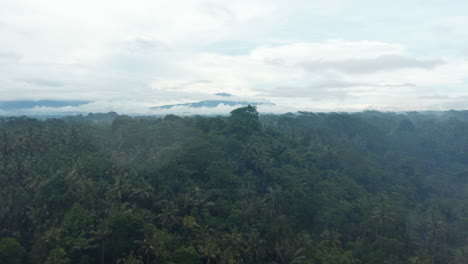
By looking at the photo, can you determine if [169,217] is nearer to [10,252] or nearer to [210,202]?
[210,202]

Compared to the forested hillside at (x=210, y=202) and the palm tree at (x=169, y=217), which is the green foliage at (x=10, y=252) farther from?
the palm tree at (x=169, y=217)

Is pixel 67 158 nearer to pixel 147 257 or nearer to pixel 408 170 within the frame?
pixel 147 257

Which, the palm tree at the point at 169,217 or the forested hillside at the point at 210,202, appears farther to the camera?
the palm tree at the point at 169,217

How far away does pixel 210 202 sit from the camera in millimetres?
28125

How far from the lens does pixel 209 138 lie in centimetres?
4212

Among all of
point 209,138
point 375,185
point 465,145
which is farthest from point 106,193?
point 465,145

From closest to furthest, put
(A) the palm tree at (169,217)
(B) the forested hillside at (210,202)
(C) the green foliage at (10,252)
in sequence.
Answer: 1. (C) the green foliage at (10,252)
2. (B) the forested hillside at (210,202)
3. (A) the palm tree at (169,217)

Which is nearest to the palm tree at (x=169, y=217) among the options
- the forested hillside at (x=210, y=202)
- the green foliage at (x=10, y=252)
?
the forested hillside at (x=210, y=202)

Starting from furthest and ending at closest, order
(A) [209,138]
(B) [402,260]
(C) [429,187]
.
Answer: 1. (C) [429,187]
2. (A) [209,138]
3. (B) [402,260]

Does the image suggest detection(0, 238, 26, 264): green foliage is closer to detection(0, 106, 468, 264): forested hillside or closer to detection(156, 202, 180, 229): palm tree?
detection(0, 106, 468, 264): forested hillside

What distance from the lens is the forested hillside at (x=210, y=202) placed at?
2123 centimetres

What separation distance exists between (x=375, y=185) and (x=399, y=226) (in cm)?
1621

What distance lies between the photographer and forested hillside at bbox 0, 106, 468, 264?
836 inches

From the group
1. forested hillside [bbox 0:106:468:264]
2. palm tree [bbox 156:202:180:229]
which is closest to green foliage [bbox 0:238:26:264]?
forested hillside [bbox 0:106:468:264]
